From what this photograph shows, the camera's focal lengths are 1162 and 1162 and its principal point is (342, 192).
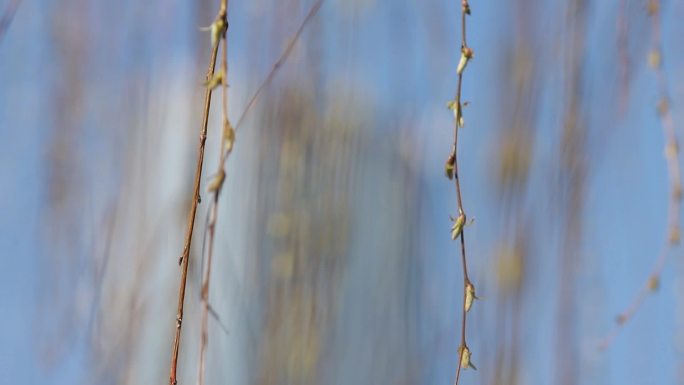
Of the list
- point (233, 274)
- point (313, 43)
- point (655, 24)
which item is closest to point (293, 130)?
point (313, 43)

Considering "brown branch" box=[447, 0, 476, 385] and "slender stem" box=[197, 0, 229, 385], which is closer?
"slender stem" box=[197, 0, 229, 385]

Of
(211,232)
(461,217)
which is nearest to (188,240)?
(211,232)

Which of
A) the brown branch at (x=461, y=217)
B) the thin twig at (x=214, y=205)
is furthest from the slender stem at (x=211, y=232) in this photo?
the brown branch at (x=461, y=217)

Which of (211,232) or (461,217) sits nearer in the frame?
(211,232)

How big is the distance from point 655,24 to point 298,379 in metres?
0.75

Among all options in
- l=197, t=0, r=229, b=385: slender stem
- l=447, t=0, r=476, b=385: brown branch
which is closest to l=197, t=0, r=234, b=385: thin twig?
l=197, t=0, r=229, b=385: slender stem

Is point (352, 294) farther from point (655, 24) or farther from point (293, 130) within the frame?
→ point (655, 24)

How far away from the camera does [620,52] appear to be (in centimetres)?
133

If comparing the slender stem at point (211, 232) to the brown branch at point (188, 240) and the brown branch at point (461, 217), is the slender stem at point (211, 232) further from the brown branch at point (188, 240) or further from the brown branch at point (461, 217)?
the brown branch at point (461, 217)

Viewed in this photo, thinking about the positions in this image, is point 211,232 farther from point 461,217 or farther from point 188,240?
point 461,217

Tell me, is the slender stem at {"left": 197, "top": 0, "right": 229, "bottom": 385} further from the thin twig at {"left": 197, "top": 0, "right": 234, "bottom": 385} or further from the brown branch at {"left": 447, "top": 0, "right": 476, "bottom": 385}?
the brown branch at {"left": 447, "top": 0, "right": 476, "bottom": 385}

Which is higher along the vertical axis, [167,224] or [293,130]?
[293,130]

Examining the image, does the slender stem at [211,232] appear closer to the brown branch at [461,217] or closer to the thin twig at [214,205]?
the thin twig at [214,205]

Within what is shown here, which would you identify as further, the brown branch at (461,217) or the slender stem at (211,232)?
the brown branch at (461,217)
